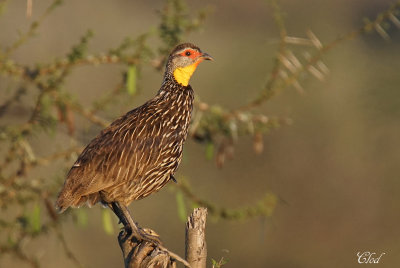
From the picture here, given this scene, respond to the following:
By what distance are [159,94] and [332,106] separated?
824 cm

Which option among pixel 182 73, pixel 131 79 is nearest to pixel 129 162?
pixel 182 73

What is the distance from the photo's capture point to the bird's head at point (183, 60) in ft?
23.6

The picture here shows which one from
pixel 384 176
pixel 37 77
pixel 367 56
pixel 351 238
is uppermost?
pixel 367 56

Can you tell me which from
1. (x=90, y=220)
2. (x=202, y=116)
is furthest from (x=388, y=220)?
(x=202, y=116)

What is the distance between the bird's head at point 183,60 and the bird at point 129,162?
15.8 inches

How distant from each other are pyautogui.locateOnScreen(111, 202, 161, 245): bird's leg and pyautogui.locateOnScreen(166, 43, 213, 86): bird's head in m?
1.21

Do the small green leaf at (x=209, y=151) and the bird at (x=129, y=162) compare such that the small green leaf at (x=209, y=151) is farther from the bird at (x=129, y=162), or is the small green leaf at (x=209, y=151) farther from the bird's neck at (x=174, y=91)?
the bird at (x=129, y=162)

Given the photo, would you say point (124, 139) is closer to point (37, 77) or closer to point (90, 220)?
point (37, 77)

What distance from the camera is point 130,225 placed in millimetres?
6312

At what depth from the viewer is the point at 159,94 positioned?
7109 mm

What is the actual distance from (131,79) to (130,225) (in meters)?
1.60

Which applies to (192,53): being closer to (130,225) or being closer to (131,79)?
(131,79)

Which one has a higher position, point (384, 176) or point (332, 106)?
point (332, 106)

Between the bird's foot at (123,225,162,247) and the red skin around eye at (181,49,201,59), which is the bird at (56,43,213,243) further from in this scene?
the red skin around eye at (181,49,201,59)
